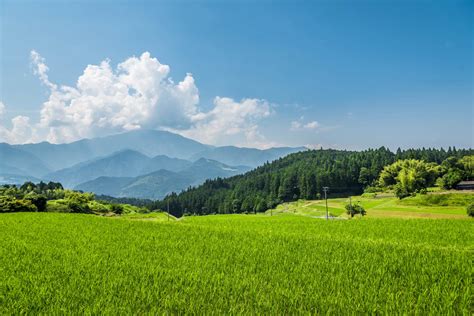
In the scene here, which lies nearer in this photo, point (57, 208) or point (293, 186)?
point (57, 208)

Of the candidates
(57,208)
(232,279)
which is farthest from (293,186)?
(232,279)

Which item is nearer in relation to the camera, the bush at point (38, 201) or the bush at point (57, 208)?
the bush at point (38, 201)

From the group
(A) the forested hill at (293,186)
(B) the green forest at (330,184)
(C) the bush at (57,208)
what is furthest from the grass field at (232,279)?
(A) the forested hill at (293,186)

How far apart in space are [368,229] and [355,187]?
446 feet

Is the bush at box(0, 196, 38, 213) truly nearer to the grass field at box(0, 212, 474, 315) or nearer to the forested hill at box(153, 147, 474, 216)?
the grass field at box(0, 212, 474, 315)

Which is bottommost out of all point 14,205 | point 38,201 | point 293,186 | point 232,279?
point 293,186

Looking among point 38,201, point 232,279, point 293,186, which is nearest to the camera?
point 232,279

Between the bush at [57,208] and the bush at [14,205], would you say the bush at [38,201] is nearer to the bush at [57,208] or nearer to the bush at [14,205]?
the bush at [57,208]

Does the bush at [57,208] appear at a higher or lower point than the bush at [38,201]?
lower

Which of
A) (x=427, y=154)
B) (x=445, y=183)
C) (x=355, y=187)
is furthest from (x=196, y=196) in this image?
(x=427, y=154)

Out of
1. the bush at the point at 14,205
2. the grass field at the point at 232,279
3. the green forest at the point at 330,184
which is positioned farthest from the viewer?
the green forest at the point at 330,184

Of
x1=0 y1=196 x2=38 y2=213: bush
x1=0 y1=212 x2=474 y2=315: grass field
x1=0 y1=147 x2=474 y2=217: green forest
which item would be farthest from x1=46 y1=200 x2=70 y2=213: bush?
x1=0 y1=212 x2=474 y2=315: grass field

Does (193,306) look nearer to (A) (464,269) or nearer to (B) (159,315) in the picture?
(B) (159,315)

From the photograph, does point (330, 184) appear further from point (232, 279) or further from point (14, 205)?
point (232, 279)
